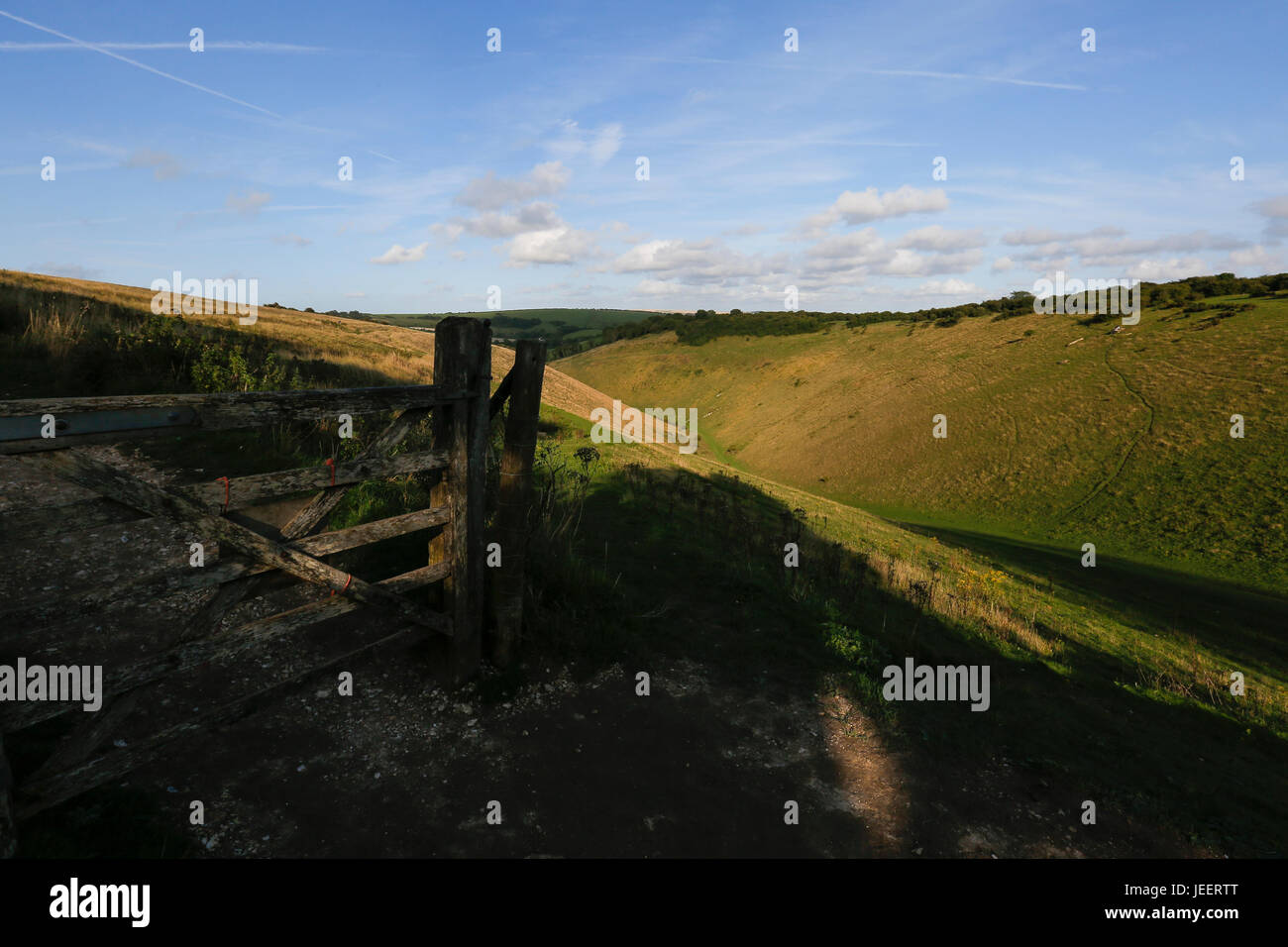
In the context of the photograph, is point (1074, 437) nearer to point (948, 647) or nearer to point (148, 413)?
point (948, 647)

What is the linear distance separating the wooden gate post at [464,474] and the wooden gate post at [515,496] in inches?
8.7

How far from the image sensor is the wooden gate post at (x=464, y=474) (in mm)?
5520

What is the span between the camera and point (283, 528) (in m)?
4.84

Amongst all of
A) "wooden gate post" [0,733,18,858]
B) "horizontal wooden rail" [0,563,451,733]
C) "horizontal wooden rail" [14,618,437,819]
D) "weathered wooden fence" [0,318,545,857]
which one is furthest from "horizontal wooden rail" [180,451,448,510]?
"wooden gate post" [0,733,18,858]

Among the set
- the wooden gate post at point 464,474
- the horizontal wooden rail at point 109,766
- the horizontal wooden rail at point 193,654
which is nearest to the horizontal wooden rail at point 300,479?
the wooden gate post at point 464,474

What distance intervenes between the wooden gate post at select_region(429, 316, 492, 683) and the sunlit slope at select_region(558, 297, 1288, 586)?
2431 centimetres

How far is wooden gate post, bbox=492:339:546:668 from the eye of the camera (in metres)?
5.95

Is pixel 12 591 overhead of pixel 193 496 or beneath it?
beneath

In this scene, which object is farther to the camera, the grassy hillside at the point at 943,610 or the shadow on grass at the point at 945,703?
the grassy hillside at the point at 943,610

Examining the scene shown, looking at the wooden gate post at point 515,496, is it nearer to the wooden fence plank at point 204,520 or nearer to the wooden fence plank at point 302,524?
the wooden fence plank at point 302,524

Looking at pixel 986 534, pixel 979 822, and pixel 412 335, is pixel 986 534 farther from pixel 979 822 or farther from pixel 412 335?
pixel 412 335

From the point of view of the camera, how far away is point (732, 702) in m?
6.25

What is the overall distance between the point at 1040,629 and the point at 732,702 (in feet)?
23.3
